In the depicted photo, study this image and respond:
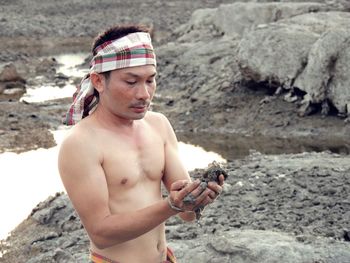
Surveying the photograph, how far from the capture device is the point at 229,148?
12258 mm

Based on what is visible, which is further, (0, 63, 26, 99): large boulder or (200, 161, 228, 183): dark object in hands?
(0, 63, 26, 99): large boulder

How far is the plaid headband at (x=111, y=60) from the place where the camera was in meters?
2.83

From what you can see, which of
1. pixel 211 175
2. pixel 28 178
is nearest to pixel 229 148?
pixel 28 178

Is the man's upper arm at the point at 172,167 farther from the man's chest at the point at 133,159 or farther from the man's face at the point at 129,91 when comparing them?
the man's face at the point at 129,91

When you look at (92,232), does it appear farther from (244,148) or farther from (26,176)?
(244,148)

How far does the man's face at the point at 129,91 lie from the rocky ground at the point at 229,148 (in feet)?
8.19

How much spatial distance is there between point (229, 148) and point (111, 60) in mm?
9535

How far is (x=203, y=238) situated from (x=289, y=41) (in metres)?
8.98

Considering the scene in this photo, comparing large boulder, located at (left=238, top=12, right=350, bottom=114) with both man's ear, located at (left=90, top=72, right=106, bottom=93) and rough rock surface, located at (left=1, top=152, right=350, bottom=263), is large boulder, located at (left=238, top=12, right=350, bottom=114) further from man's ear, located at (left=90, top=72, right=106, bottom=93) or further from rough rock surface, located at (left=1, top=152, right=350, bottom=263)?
man's ear, located at (left=90, top=72, right=106, bottom=93)

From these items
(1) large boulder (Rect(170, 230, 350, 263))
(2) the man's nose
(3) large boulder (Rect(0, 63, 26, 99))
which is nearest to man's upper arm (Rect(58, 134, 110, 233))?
(2) the man's nose

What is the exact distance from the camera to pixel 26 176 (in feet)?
34.2

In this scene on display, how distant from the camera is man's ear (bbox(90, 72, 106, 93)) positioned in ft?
9.45

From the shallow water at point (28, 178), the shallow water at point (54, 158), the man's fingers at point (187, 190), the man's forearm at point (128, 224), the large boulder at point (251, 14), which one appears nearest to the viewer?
the man's fingers at point (187, 190)

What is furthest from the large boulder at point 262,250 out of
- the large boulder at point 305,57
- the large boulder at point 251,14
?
the large boulder at point 251,14
